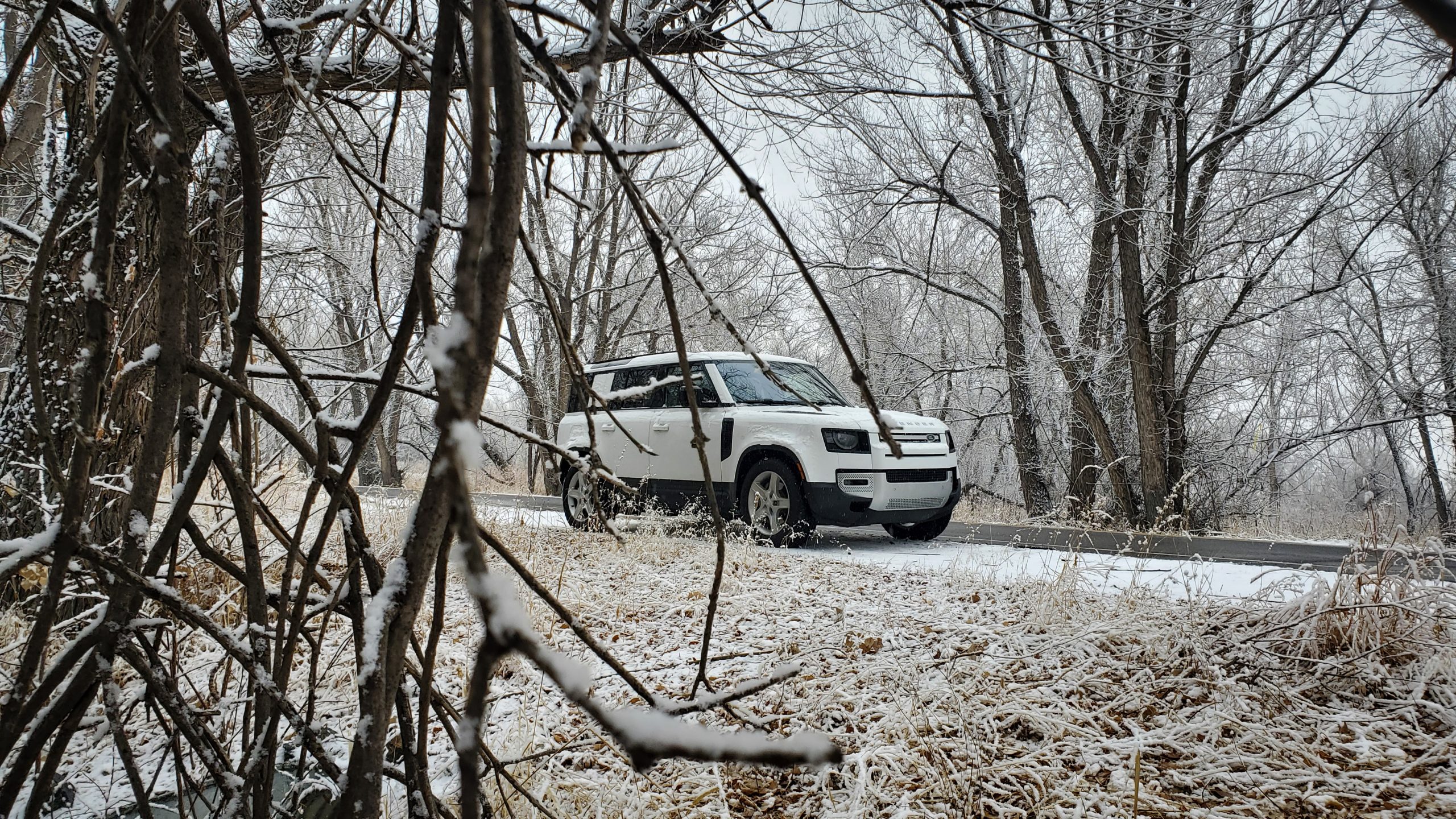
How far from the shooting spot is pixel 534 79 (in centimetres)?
100

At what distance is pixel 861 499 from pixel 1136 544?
8.07ft

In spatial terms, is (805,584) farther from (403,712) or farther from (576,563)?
(403,712)

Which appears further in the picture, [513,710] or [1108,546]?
[1108,546]

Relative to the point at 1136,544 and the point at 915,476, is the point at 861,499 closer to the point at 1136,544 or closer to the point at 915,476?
the point at 915,476

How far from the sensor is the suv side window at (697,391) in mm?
6652

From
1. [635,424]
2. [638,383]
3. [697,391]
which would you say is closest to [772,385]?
[697,391]

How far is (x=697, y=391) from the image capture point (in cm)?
698

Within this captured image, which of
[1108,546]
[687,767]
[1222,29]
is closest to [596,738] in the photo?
[687,767]

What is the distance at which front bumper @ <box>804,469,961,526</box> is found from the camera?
5.73 metres

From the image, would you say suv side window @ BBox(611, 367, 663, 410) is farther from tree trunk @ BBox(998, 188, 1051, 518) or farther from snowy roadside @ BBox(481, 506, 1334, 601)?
tree trunk @ BBox(998, 188, 1051, 518)

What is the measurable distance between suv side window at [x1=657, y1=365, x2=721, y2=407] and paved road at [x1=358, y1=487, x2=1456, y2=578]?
1.49m

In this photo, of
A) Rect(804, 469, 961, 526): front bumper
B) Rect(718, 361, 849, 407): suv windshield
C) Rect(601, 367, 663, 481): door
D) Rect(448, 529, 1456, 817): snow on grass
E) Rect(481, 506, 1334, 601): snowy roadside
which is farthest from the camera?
Rect(601, 367, 663, 481): door

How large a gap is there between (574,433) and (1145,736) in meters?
5.95

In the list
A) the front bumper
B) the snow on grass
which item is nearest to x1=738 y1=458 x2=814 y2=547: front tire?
the front bumper
